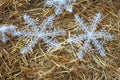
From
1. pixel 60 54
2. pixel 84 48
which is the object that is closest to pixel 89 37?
pixel 84 48

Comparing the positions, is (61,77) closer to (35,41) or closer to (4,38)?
(35,41)

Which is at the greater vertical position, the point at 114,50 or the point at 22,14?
the point at 22,14

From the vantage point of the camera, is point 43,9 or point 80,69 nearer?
point 80,69

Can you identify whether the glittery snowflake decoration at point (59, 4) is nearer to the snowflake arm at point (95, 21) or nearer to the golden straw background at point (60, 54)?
the golden straw background at point (60, 54)

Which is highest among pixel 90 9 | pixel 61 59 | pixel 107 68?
pixel 90 9

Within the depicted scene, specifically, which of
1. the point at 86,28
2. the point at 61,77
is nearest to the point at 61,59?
the point at 61,77

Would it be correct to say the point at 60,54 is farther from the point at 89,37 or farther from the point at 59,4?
the point at 59,4

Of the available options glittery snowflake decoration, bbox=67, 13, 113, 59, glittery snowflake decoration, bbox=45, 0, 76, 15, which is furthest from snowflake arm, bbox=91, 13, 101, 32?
glittery snowflake decoration, bbox=45, 0, 76, 15

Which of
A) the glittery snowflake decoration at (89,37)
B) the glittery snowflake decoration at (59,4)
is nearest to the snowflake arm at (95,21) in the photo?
the glittery snowflake decoration at (89,37)

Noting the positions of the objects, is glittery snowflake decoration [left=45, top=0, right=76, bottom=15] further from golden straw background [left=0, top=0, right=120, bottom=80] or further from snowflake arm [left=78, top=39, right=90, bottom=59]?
snowflake arm [left=78, top=39, right=90, bottom=59]
